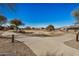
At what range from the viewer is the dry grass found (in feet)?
8.62

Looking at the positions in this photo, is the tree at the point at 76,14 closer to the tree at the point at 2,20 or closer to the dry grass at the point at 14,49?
the dry grass at the point at 14,49

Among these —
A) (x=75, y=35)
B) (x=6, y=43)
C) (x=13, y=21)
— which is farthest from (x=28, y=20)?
(x=75, y=35)

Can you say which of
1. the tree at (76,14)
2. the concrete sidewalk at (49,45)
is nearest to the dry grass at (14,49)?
the concrete sidewalk at (49,45)

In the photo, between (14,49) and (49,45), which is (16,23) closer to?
(14,49)

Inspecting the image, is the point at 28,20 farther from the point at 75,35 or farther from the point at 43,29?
the point at 75,35

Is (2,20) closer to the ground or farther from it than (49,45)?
farther from it

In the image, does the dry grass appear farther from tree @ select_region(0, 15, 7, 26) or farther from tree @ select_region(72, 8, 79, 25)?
tree @ select_region(72, 8, 79, 25)

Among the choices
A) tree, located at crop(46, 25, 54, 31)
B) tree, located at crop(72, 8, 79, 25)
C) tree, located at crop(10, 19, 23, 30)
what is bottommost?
tree, located at crop(46, 25, 54, 31)

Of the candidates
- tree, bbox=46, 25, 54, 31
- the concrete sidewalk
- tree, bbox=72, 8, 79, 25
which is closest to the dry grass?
the concrete sidewalk

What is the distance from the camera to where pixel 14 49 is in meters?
2.64

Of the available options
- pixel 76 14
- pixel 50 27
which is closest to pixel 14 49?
pixel 50 27

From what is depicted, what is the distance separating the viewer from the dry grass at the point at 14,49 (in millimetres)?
2627

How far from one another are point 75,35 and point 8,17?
0.66 metres

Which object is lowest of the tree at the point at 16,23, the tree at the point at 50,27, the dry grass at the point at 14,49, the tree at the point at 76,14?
the dry grass at the point at 14,49
